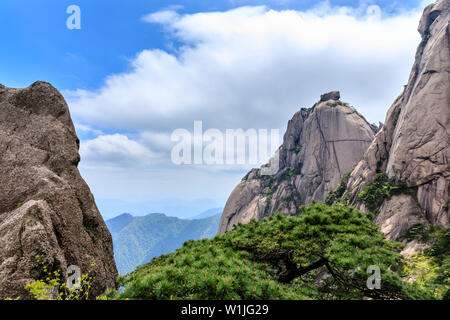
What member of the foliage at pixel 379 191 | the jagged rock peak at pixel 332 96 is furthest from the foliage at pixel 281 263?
the jagged rock peak at pixel 332 96

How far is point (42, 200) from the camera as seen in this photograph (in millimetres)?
7723

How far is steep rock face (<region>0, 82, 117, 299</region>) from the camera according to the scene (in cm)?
645

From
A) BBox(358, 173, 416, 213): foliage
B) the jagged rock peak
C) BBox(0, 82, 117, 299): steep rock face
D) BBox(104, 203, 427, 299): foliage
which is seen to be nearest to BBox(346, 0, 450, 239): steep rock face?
BBox(358, 173, 416, 213): foliage

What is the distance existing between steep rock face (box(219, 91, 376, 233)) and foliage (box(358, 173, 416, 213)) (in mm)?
13674

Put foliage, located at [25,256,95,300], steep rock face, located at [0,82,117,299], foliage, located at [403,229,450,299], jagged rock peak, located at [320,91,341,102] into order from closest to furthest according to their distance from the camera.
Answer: foliage, located at [25,256,95,300], steep rock face, located at [0,82,117,299], foliage, located at [403,229,450,299], jagged rock peak, located at [320,91,341,102]

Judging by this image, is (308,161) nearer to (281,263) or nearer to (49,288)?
(281,263)

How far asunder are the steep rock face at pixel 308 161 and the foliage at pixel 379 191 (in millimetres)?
13674

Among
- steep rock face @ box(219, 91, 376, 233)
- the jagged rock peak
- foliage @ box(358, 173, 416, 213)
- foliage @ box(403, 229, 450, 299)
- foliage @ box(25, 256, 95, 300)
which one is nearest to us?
foliage @ box(25, 256, 95, 300)

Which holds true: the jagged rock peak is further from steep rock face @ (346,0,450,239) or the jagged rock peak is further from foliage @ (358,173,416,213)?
foliage @ (358,173,416,213)

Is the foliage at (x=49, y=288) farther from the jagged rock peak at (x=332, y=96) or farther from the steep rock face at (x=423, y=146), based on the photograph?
the jagged rock peak at (x=332, y=96)

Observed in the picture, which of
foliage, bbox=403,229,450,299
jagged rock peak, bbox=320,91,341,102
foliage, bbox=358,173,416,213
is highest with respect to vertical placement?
jagged rock peak, bbox=320,91,341,102

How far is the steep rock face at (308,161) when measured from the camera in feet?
139
